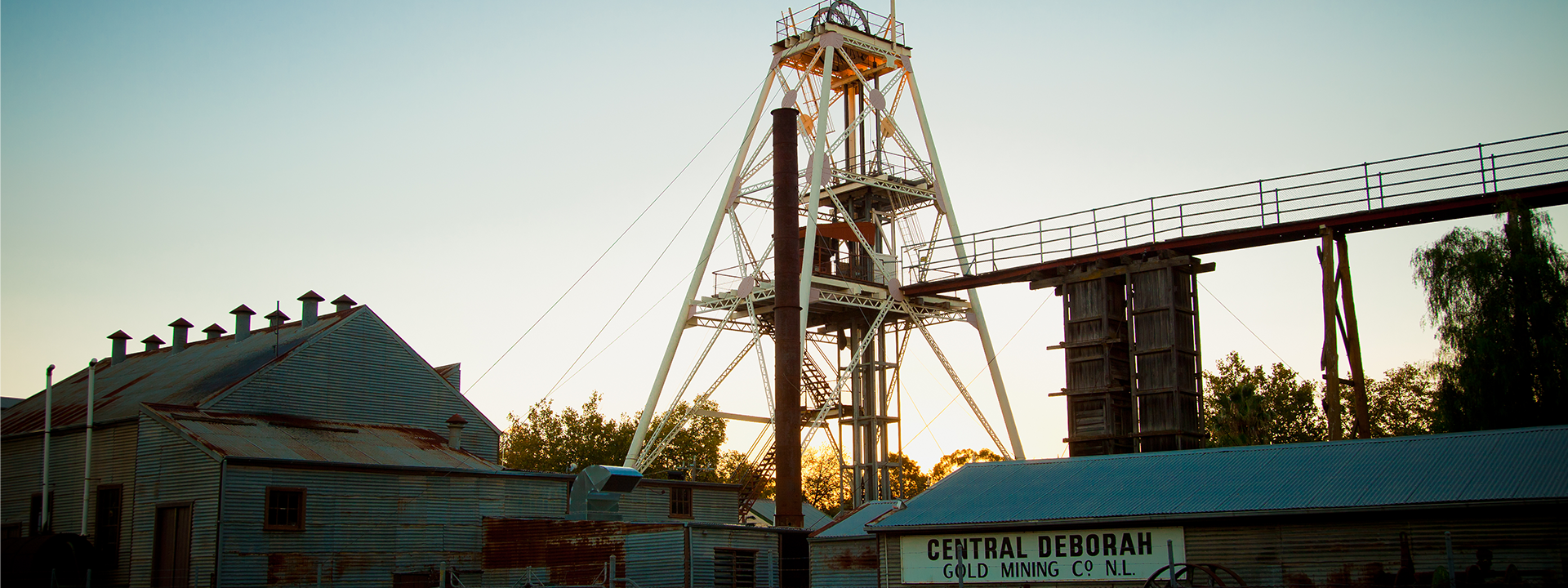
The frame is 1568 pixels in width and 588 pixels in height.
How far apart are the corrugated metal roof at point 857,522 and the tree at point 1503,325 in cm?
1647

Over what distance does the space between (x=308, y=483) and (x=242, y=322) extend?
14.1m

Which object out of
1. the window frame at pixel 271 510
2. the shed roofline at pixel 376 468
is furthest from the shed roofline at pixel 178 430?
the window frame at pixel 271 510

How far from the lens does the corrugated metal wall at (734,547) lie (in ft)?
115

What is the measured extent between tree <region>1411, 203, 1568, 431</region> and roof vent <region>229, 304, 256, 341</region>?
121 feet

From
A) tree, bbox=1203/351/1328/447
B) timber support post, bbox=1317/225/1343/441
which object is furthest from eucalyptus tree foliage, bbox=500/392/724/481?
timber support post, bbox=1317/225/1343/441

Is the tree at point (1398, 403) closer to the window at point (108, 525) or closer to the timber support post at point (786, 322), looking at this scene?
the timber support post at point (786, 322)

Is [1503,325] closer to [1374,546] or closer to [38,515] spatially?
[1374,546]

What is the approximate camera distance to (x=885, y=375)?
5112cm

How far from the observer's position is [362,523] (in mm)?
36031

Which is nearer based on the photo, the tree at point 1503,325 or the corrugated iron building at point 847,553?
the corrugated iron building at point 847,553

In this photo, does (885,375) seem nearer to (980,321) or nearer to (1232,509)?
(980,321)

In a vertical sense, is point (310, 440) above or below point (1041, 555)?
above

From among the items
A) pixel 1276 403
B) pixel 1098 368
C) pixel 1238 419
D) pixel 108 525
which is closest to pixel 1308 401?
pixel 1276 403

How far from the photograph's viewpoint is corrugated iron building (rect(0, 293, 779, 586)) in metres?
34.6
